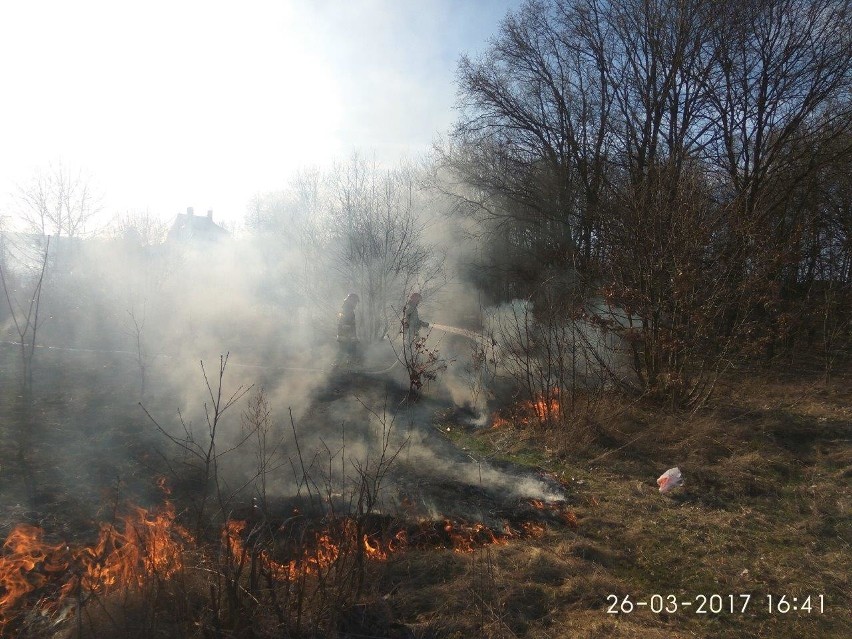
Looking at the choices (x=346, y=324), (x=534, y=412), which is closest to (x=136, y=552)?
(x=534, y=412)

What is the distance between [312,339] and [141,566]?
1221 centimetres

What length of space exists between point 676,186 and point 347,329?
25.1 ft

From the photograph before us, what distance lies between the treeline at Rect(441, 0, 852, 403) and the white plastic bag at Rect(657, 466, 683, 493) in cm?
240

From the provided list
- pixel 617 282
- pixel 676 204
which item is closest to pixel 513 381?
pixel 617 282

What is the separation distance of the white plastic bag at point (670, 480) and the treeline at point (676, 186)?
7.86ft

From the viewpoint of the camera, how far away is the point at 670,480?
568 centimetres

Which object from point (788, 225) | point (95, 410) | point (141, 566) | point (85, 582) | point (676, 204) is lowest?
point (85, 582)

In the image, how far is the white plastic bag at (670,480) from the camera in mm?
5625

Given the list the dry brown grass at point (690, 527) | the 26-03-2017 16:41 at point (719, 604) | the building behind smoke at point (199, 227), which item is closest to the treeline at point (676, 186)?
the dry brown grass at point (690, 527)

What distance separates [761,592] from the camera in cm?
364

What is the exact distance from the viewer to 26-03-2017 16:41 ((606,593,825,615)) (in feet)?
11.4

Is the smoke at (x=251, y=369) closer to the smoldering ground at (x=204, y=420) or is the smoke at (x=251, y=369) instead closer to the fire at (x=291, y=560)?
the smoldering ground at (x=204, y=420)

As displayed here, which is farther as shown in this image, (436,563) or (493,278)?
(493,278)

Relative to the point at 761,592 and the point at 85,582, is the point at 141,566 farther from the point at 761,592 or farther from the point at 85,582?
the point at 761,592
